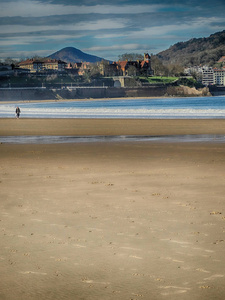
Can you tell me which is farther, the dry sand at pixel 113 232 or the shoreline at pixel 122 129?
the shoreline at pixel 122 129

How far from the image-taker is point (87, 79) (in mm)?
190375

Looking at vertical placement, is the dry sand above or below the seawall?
above

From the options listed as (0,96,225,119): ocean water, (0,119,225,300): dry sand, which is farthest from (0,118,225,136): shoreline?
(0,119,225,300): dry sand

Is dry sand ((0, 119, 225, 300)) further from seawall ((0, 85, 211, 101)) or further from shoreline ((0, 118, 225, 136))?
seawall ((0, 85, 211, 101))

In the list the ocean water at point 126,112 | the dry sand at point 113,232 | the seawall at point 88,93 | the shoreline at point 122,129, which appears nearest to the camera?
the dry sand at point 113,232

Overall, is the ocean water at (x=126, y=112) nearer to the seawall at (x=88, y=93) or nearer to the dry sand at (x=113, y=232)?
the dry sand at (x=113, y=232)

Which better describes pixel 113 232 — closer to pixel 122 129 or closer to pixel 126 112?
pixel 122 129

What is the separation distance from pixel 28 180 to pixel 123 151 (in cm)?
584

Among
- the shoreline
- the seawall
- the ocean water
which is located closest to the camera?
the shoreline

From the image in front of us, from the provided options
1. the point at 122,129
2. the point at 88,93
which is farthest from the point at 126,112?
the point at 88,93

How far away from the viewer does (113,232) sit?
19.4 ft

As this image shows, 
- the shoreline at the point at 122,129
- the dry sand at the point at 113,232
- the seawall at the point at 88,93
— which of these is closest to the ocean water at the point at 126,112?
the shoreline at the point at 122,129

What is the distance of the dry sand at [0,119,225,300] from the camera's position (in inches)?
167

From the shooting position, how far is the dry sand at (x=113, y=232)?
167 inches
